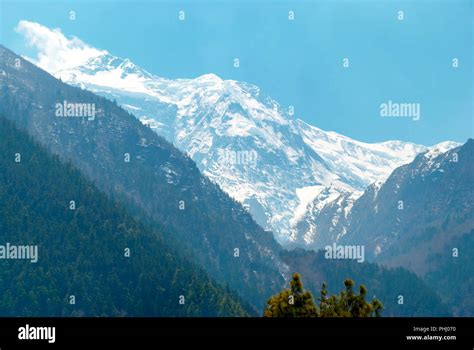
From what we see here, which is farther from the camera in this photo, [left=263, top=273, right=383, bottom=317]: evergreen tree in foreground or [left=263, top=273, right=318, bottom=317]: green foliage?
[left=263, top=273, right=318, bottom=317]: green foliage

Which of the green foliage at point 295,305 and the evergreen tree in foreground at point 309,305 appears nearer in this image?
the evergreen tree in foreground at point 309,305

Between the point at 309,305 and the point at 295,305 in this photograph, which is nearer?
the point at 309,305
